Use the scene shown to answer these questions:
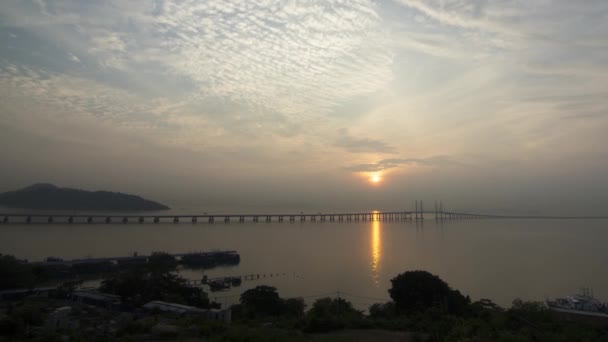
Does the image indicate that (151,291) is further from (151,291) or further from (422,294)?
(422,294)

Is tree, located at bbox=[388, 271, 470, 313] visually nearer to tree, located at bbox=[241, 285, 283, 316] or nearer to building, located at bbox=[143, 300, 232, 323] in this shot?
tree, located at bbox=[241, 285, 283, 316]

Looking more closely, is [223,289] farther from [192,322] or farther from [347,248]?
[347,248]

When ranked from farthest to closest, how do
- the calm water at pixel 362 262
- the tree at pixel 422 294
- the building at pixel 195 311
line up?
the calm water at pixel 362 262
the tree at pixel 422 294
the building at pixel 195 311

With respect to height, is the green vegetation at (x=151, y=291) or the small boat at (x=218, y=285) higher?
the green vegetation at (x=151, y=291)

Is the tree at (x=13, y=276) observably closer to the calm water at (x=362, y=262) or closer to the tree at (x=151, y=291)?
the tree at (x=151, y=291)

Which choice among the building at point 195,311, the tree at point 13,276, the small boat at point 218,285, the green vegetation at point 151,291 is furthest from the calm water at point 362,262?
the tree at point 13,276

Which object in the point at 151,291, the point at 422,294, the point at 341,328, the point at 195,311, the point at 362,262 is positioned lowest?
the point at 362,262

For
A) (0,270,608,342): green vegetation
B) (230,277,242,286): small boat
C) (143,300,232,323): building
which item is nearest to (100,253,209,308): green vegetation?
(143,300,232,323): building

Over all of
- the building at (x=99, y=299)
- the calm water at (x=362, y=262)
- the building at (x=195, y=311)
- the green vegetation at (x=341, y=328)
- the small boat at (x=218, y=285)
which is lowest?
the small boat at (x=218, y=285)

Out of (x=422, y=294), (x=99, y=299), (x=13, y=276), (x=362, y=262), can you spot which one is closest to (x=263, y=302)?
(x=422, y=294)
